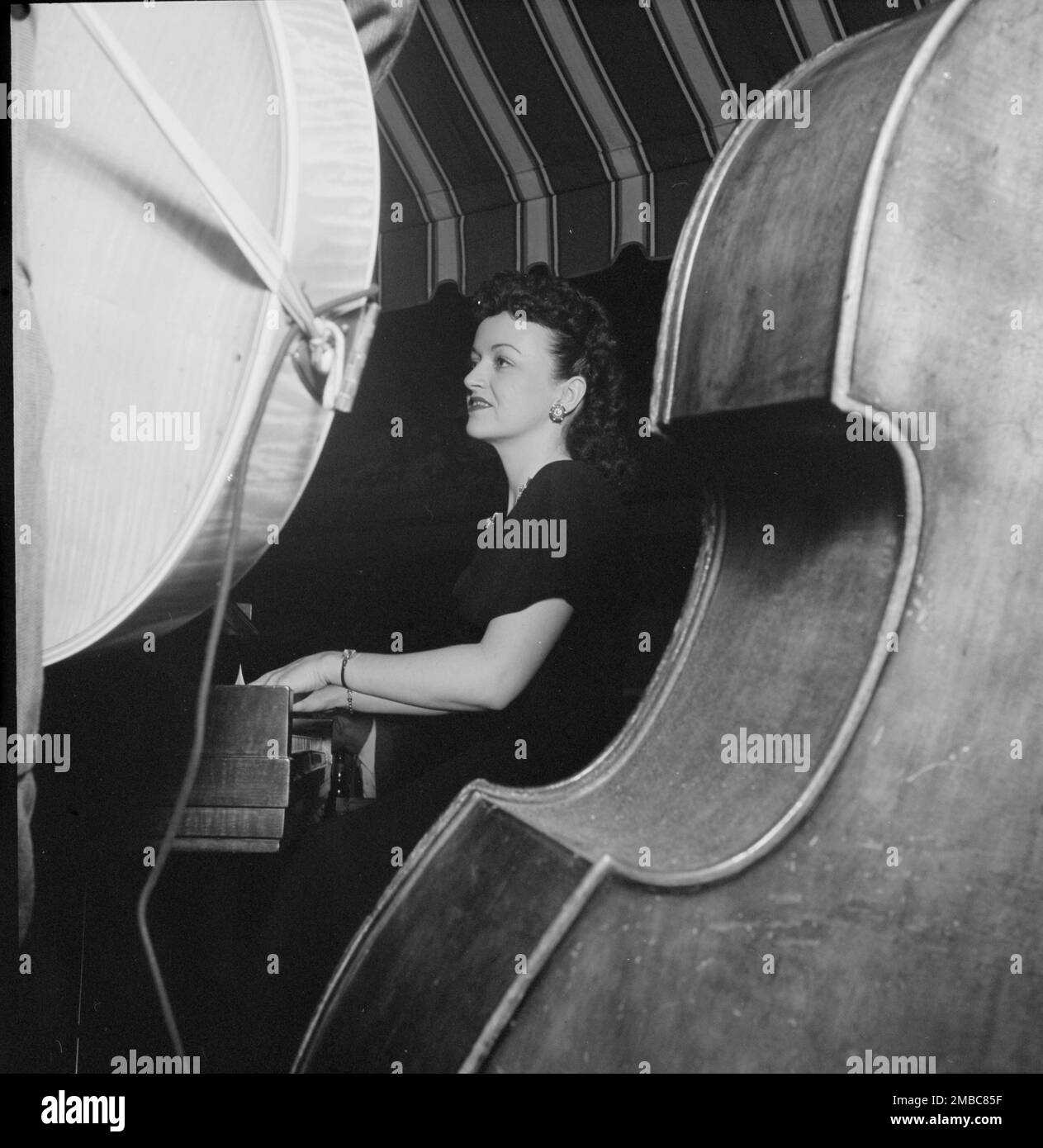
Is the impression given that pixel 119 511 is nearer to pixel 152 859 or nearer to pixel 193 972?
pixel 152 859

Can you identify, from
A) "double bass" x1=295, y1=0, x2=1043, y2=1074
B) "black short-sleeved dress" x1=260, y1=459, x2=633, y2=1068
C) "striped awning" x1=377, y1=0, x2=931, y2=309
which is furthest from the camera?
"striped awning" x1=377, y1=0, x2=931, y2=309

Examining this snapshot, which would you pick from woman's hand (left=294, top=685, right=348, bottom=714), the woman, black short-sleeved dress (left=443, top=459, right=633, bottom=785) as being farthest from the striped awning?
woman's hand (left=294, top=685, right=348, bottom=714)

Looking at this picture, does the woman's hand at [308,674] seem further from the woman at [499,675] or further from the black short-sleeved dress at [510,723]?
the black short-sleeved dress at [510,723]

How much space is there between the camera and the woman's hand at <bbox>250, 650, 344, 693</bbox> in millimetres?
971

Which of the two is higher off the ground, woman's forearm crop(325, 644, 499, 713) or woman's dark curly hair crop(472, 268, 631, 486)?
woman's dark curly hair crop(472, 268, 631, 486)

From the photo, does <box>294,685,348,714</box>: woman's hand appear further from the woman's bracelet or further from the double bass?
the double bass

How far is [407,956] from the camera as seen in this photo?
60 centimetres

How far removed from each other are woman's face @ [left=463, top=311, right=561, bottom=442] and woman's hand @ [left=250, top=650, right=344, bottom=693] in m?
0.32

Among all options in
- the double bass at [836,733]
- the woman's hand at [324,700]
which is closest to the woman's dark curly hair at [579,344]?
the woman's hand at [324,700]

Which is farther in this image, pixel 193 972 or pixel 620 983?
pixel 193 972

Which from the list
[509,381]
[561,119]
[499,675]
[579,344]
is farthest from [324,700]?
[561,119]

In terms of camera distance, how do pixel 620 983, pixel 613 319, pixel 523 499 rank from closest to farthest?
1. pixel 620 983
2. pixel 523 499
3. pixel 613 319
